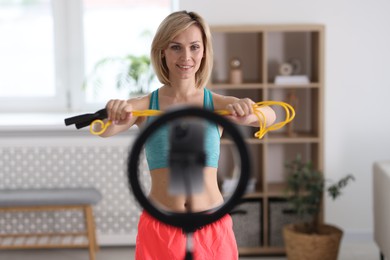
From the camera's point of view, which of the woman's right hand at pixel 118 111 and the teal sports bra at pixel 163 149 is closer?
the woman's right hand at pixel 118 111

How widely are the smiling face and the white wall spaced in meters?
2.19

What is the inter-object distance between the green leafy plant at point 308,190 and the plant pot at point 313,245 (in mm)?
121

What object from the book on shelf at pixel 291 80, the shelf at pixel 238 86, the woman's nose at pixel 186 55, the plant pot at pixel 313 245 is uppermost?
the woman's nose at pixel 186 55

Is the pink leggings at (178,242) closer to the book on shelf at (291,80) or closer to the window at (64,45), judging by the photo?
the book on shelf at (291,80)

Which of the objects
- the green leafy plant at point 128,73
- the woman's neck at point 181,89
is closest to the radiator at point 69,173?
the green leafy plant at point 128,73

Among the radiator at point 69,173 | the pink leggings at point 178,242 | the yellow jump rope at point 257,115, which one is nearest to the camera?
the yellow jump rope at point 257,115

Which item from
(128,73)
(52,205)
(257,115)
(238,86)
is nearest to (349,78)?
(238,86)

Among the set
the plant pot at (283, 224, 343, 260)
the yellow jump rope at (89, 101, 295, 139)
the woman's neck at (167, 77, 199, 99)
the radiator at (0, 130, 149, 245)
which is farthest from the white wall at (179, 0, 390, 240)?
the yellow jump rope at (89, 101, 295, 139)

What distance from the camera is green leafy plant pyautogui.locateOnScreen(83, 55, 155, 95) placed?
12.6ft

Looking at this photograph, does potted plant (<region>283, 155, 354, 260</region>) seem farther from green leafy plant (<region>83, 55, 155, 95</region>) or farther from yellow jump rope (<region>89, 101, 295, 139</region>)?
yellow jump rope (<region>89, 101, 295, 139</region>)

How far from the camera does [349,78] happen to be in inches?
144

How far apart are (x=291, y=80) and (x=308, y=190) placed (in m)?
0.60

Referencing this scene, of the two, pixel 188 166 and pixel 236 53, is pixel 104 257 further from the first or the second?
pixel 188 166

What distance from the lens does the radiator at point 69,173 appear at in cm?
368
